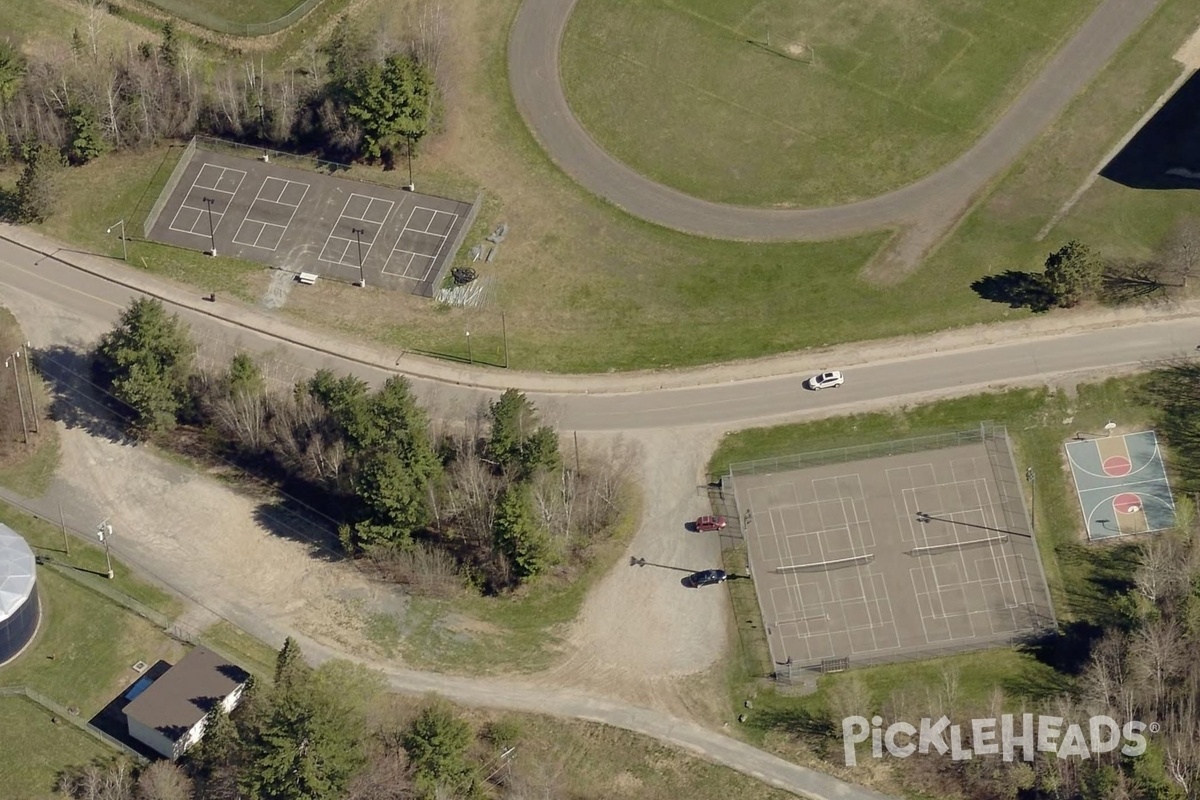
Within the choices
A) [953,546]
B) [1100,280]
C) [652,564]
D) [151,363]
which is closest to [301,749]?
[652,564]

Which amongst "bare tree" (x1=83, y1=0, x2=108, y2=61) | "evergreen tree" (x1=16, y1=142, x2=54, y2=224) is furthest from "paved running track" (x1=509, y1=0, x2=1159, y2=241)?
"evergreen tree" (x1=16, y1=142, x2=54, y2=224)

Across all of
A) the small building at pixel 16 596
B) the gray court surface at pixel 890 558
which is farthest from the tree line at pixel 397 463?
the small building at pixel 16 596

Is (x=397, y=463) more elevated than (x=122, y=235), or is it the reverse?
(x=122, y=235)

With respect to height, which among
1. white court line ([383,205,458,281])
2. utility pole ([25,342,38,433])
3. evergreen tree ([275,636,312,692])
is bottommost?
evergreen tree ([275,636,312,692])

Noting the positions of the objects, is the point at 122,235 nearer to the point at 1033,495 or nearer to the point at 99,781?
the point at 99,781

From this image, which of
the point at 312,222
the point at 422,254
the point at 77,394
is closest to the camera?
the point at 77,394

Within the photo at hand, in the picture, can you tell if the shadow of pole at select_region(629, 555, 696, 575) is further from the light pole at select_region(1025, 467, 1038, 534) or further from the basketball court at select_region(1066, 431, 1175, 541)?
the basketball court at select_region(1066, 431, 1175, 541)

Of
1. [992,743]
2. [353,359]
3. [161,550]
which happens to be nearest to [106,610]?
[161,550]
